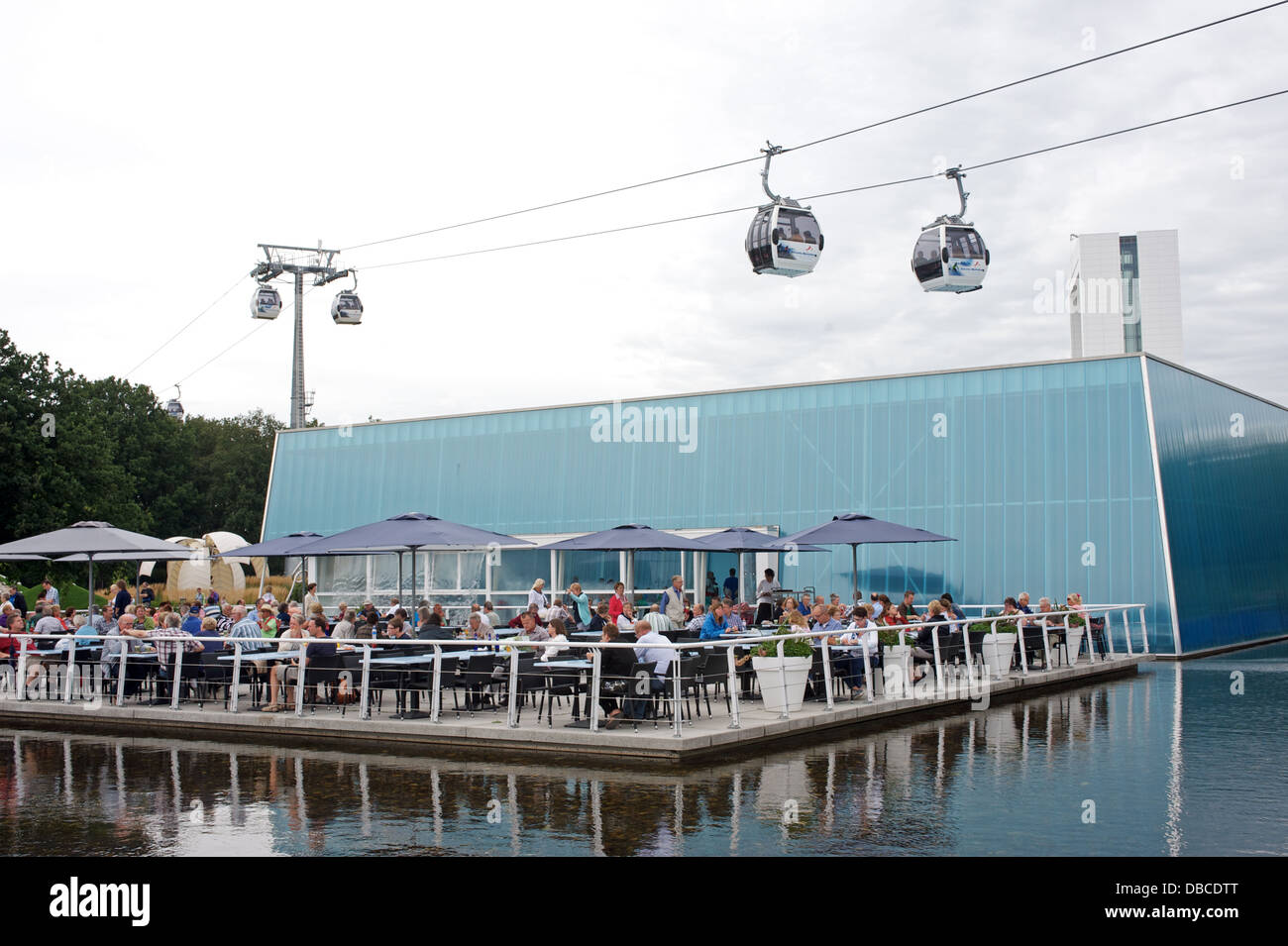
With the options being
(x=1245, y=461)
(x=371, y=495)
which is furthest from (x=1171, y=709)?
(x=371, y=495)

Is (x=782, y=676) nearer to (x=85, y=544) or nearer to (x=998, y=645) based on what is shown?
(x=998, y=645)

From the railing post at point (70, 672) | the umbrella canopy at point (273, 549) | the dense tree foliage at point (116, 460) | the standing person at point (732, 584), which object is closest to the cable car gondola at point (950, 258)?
the umbrella canopy at point (273, 549)

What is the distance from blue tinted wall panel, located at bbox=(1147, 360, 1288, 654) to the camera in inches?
938

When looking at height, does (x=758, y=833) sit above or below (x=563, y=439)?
below

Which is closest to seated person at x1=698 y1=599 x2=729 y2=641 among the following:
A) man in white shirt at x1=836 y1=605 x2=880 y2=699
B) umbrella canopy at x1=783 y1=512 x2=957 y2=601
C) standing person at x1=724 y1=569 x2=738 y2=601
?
man in white shirt at x1=836 y1=605 x2=880 y2=699

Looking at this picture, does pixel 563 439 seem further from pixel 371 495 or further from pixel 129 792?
pixel 129 792

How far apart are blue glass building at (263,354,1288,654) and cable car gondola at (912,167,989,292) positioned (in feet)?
31.7

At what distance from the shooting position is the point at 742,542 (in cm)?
2159

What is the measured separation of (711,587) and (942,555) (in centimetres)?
577

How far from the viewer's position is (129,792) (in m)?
10.1

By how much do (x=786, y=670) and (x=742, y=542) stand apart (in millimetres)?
8051

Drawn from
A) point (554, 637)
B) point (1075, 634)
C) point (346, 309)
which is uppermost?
point (346, 309)

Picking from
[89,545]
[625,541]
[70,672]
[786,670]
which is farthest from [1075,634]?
[89,545]

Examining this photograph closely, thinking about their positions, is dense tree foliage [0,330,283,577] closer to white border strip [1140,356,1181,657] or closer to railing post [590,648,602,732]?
railing post [590,648,602,732]
